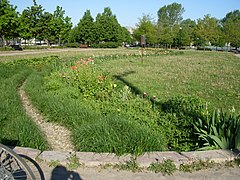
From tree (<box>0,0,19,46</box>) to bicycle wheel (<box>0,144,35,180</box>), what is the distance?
36.4 m

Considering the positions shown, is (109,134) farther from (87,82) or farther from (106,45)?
(106,45)

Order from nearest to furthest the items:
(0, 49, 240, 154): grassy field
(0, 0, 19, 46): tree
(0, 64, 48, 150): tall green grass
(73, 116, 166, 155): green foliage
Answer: (73, 116, 166, 155): green foliage < (0, 49, 240, 154): grassy field < (0, 64, 48, 150): tall green grass < (0, 0, 19, 46): tree

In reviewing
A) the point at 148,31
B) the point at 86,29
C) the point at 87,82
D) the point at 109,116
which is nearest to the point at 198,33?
the point at 148,31

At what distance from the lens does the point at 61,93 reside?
21.5ft

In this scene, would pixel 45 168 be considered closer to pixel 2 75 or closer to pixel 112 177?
pixel 112 177

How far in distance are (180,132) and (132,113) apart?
3.51ft

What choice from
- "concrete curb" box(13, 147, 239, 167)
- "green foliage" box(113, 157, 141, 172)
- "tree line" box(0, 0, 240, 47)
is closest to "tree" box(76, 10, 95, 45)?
"tree line" box(0, 0, 240, 47)

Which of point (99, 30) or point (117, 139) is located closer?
point (117, 139)

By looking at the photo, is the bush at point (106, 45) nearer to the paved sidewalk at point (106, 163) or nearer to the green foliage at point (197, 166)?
the paved sidewalk at point (106, 163)

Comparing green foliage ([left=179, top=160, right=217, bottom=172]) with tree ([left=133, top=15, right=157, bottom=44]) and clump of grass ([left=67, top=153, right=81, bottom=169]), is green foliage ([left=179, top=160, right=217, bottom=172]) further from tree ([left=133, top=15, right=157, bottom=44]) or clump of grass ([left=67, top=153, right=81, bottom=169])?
tree ([left=133, top=15, right=157, bottom=44])

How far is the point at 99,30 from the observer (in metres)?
60.4

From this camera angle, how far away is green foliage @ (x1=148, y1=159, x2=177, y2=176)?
2.92 meters

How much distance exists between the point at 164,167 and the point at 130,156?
445mm

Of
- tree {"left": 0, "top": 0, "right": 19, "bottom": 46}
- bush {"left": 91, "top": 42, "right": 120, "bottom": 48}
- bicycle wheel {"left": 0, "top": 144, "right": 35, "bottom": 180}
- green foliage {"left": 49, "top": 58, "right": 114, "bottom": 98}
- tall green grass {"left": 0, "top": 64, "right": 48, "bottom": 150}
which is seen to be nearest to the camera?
bicycle wheel {"left": 0, "top": 144, "right": 35, "bottom": 180}
